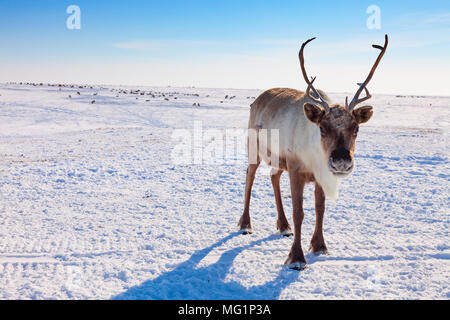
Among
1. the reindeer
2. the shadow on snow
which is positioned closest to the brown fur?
the reindeer

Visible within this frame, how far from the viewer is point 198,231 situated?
5.12 metres

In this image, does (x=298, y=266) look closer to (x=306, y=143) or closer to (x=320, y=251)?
(x=320, y=251)

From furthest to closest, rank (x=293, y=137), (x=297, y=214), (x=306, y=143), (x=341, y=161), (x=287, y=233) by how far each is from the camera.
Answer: (x=287, y=233)
(x=293, y=137)
(x=297, y=214)
(x=306, y=143)
(x=341, y=161)

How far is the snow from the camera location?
3.66 meters

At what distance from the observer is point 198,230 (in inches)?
203

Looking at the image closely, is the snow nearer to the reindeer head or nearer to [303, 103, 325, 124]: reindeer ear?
the reindeer head

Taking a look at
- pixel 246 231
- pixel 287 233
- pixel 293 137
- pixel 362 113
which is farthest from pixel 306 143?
pixel 246 231

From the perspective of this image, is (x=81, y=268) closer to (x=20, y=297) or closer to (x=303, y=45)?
(x=20, y=297)

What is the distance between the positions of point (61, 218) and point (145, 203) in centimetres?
134

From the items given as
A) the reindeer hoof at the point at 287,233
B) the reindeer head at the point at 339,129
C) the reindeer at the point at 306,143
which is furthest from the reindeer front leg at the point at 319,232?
the reindeer head at the point at 339,129

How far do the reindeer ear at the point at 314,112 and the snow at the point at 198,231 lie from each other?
166 cm

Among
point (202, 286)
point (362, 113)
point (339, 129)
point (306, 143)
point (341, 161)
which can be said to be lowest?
point (202, 286)

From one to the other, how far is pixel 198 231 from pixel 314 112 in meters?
2.37

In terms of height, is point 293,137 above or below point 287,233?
above
